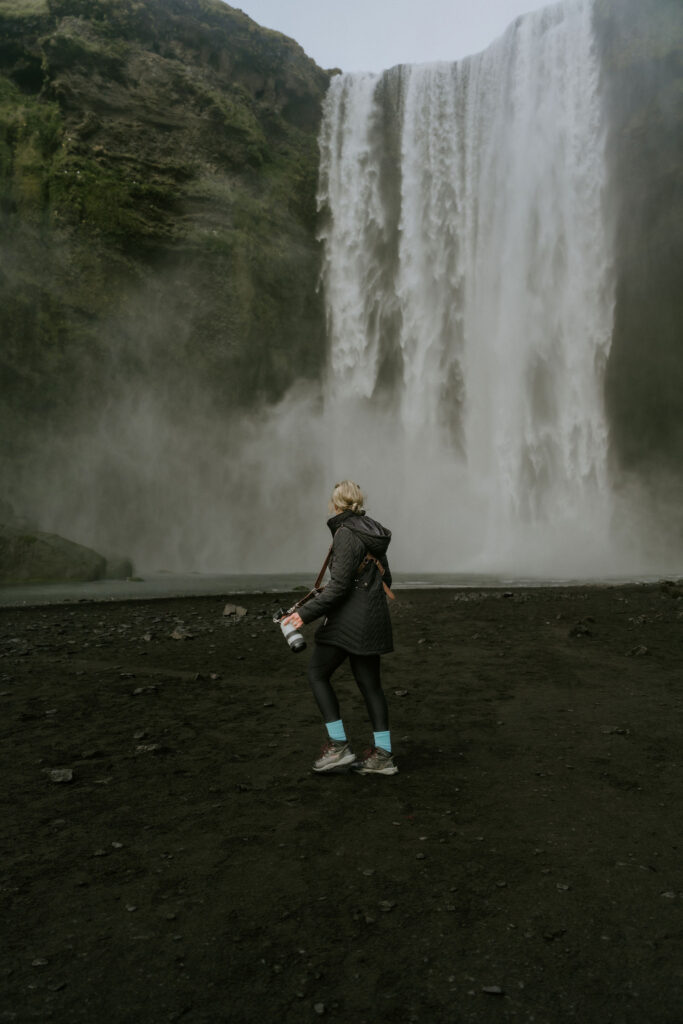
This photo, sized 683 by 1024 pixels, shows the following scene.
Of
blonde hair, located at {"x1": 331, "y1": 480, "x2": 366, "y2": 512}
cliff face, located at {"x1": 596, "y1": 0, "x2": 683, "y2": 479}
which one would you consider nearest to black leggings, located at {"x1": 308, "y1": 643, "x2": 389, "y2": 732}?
blonde hair, located at {"x1": 331, "y1": 480, "x2": 366, "y2": 512}

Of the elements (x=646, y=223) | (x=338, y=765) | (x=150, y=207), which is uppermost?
(x=150, y=207)

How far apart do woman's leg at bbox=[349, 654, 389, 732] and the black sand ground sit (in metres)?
0.36

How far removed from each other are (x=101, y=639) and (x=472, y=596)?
7.41m

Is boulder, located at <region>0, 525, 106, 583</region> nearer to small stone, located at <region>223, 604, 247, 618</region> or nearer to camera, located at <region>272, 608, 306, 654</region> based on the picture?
small stone, located at <region>223, 604, 247, 618</region>

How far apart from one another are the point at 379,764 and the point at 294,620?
1106 mm

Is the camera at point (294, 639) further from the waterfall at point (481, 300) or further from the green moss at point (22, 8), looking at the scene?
the green moss at point (22, 8)

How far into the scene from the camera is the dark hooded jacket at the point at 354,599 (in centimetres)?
498

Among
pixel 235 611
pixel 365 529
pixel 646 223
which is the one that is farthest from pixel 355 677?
pixel 646 223

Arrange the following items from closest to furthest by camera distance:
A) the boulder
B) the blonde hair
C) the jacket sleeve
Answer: the jacket sleeve
the blonde hair
the boulder

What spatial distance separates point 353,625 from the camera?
197 inches

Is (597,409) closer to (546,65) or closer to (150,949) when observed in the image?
(546,65)

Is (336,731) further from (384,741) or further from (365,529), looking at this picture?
(365,529)

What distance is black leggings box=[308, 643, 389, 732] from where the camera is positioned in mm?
5062

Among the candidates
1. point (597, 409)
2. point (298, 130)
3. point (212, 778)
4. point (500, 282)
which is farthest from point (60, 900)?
point (298, 130)
